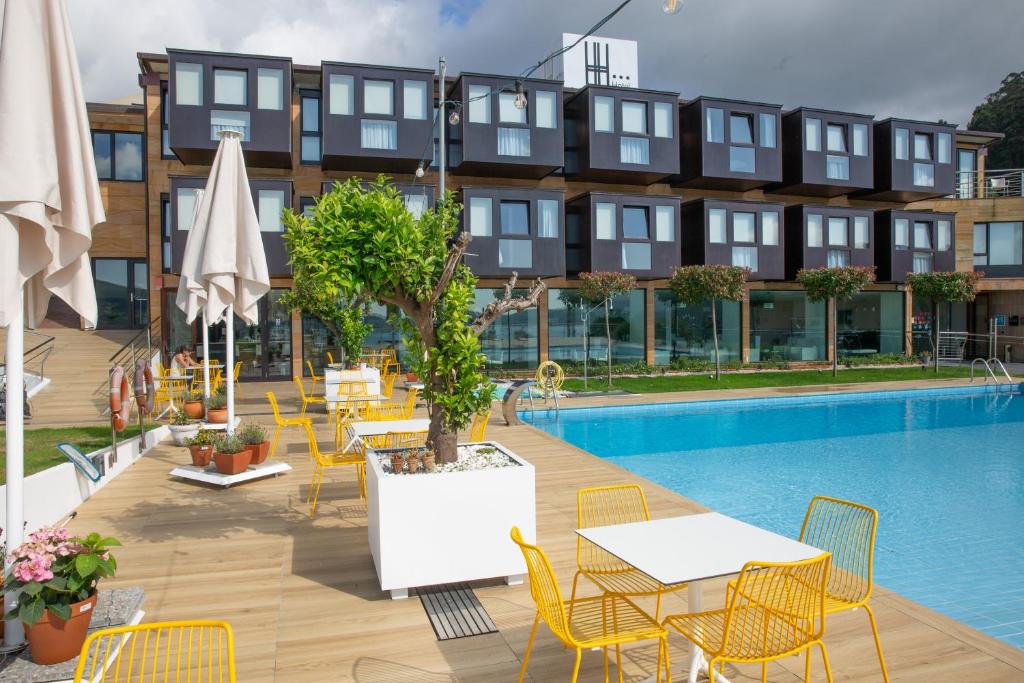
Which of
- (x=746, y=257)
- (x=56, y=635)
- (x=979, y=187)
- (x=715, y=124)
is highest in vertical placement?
(x=715, y=124)

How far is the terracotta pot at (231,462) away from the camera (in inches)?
306

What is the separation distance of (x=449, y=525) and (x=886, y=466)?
8.25 metres

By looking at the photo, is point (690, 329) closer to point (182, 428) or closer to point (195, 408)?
point (195, 408)

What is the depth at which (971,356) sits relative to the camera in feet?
90.0

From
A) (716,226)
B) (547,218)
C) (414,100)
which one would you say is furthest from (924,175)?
(414,100)

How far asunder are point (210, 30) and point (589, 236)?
43.2 ft

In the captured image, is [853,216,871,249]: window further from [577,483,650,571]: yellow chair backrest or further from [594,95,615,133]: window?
[577,483,650,571]: yellow chair backrest

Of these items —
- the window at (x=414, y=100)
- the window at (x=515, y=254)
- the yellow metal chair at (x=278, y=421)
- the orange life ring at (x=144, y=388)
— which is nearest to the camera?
the yellow metal chair at (x=278, y=421)

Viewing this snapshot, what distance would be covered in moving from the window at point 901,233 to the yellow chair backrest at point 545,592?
83.1ft

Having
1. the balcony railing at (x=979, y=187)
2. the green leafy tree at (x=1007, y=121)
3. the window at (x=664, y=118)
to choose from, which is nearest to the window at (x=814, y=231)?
the window at (x=664, y=118)

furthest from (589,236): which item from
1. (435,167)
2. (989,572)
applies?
(989,572)

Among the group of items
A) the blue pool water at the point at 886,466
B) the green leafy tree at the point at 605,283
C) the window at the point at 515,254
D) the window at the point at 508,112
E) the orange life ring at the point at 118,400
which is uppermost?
the window at the point at 508,112

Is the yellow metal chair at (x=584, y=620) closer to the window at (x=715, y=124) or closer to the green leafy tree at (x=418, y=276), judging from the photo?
the green leafy tree at (x=418, y=276)

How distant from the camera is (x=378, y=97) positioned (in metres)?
19.4
